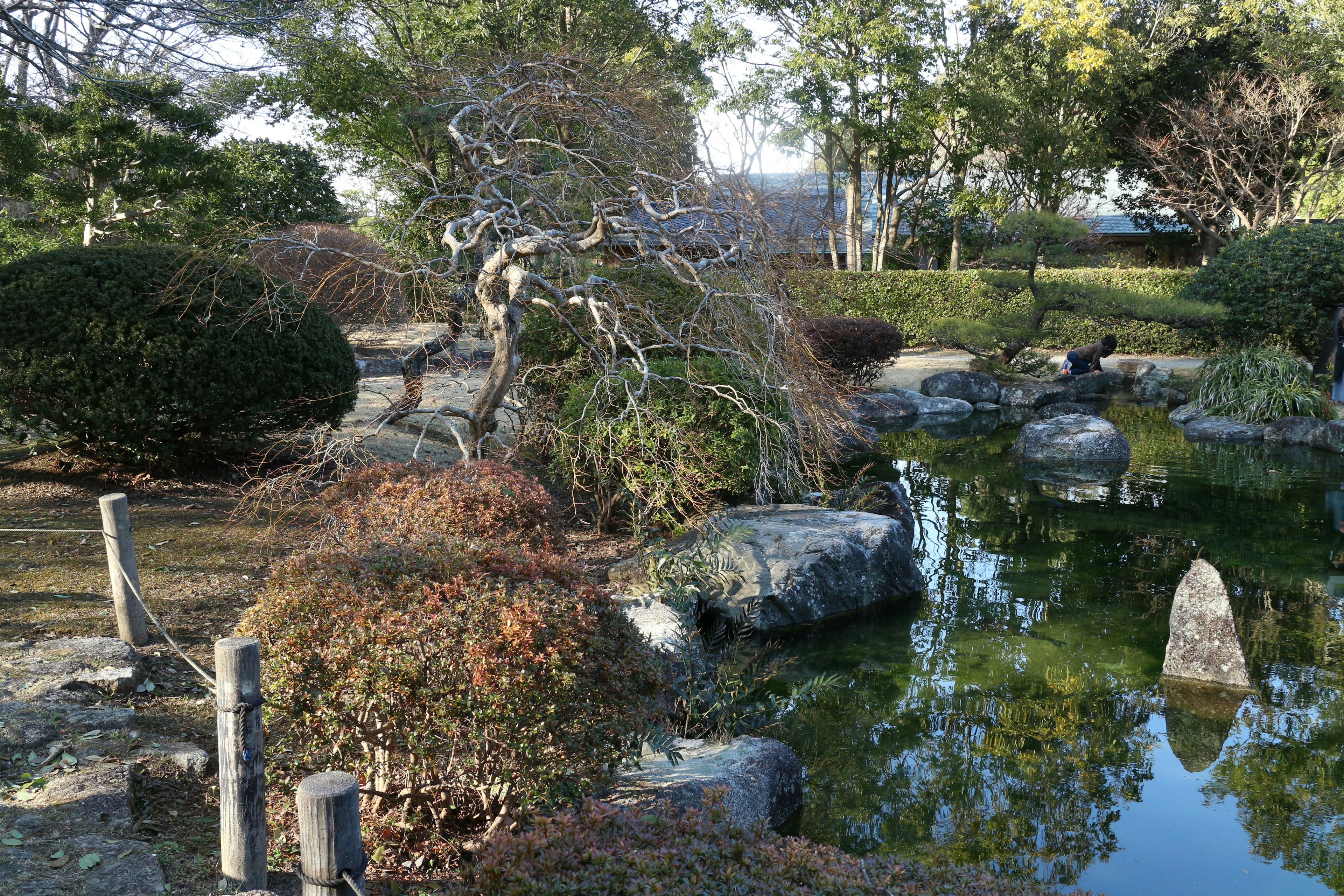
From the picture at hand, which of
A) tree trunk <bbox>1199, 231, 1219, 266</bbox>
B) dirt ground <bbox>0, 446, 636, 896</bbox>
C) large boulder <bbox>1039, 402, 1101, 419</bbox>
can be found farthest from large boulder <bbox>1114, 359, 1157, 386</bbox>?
dirt ground <bbox>0, 446, 636, 896</bbox>

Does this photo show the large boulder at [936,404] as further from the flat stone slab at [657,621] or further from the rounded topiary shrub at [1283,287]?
the flat stone slab at [657,621]

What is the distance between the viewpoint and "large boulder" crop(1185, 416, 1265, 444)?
12930 millimetres

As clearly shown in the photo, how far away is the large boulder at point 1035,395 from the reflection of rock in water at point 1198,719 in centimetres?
1139

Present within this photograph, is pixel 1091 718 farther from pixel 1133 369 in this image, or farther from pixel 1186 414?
pixel 1133 369

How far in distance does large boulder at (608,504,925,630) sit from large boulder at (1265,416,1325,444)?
8484 millimetres

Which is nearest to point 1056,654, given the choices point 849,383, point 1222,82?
point 849,383

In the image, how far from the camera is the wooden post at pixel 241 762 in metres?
2.65

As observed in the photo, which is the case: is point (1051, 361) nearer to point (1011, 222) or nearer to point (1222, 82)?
point (1011, 222)

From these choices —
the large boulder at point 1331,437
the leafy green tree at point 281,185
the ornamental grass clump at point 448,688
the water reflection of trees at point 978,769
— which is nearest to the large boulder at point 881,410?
the large boulder at point 1331,437

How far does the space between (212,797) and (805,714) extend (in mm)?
2948

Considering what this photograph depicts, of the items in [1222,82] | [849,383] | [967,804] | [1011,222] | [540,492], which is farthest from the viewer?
[1222,82]

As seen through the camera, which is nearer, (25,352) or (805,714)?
(805,714)

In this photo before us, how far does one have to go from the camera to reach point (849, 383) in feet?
46.6

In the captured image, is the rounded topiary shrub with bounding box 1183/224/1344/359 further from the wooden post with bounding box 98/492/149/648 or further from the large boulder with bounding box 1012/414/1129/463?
the wooden post with bounding box 98/492/149/648
